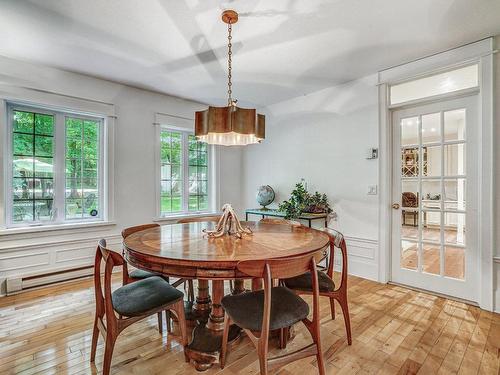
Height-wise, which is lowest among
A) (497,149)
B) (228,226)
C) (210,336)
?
(210,336)

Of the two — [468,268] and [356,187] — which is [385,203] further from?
[468,268]

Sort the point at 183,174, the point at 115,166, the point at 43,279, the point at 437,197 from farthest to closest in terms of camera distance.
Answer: the point at 183,174
the point at 115,166
the point at 43,279
the point at 437,197

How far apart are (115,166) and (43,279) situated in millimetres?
1522

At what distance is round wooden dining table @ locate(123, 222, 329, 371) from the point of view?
144 cm

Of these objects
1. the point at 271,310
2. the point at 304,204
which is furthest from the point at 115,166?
the point at 271,310

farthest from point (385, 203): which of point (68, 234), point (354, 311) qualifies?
point (68, 234)

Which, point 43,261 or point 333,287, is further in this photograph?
point 43,261

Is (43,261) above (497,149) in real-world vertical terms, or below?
below

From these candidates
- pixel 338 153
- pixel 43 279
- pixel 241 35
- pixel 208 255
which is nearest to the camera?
pixel 208 255

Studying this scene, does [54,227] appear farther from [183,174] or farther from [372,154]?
[372,154]

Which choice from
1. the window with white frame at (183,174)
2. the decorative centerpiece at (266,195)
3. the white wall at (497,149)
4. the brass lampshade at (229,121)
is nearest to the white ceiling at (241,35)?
the white wall at (497,149)

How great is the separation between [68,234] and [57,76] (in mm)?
1858

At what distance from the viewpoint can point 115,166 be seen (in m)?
3.57

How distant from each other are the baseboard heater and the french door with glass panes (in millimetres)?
3782
